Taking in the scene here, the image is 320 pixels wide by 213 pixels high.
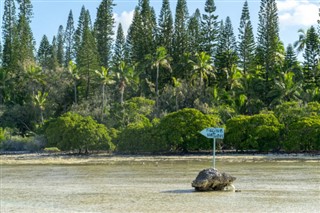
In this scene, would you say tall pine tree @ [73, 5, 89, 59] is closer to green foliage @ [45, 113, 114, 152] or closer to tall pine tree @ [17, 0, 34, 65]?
tall pine tree @ [17, 0, 34, 65]

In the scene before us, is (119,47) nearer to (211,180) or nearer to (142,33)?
(142,33)

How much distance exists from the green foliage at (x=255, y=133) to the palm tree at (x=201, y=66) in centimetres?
1453

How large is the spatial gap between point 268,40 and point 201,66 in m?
7.60

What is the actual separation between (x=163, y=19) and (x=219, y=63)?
864 cm

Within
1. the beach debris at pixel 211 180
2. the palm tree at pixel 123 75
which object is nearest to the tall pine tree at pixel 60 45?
the palm tree at pixel 123 75

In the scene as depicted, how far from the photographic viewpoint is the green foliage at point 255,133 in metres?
47.2

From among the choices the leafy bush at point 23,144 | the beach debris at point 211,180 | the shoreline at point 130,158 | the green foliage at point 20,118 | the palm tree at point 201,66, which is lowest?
the beach debris at point 211,180

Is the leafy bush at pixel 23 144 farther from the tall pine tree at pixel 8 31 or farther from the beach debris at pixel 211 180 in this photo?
the beach debris at pixel 211 180

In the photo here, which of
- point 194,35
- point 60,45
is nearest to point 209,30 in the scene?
point 194,35

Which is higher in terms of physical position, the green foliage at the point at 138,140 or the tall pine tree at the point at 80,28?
the tall pine tree at the point at 80,28

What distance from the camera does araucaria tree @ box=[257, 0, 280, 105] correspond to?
203ft

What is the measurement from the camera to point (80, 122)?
5006 cm

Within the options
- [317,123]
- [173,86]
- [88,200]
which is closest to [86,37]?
[173,86]

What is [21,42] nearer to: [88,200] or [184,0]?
[184,0]
